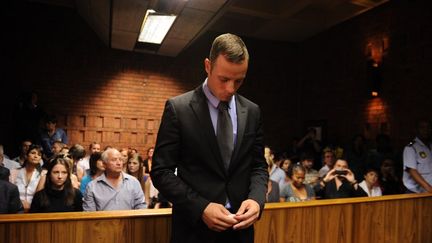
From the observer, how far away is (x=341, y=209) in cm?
190

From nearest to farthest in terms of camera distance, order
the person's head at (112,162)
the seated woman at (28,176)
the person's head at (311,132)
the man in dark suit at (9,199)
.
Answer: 1. the man in dark suit at (9,199)
2. the person's head at (112,162)
3. the seated woman at (28,176)
4. the person's head at (311,132)

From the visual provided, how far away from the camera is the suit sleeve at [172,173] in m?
1.01

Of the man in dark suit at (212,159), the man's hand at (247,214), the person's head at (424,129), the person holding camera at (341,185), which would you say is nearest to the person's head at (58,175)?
the man in dark suit at (212,159)

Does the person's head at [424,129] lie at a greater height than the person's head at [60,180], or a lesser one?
greater

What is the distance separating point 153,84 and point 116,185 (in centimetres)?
445

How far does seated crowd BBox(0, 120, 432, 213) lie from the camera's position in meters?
2.67

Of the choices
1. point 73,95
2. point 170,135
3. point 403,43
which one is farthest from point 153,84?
point 170,135

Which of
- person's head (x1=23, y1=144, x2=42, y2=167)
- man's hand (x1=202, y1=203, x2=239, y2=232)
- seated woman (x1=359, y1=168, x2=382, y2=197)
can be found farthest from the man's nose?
person's head (x1=23, y1=144, x2=42, y2=167)

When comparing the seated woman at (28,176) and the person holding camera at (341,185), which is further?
the seated woman at (28,176)

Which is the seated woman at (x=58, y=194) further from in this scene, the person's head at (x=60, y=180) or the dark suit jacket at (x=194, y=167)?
the dark suit jacket at (x=194, y=167)

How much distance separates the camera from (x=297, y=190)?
11.9 ft

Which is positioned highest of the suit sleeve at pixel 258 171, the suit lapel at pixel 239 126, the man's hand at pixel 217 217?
the suit lapel at pixel 239 126

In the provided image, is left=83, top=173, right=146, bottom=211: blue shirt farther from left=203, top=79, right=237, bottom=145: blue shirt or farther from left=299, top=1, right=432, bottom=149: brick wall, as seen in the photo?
left=299, top=1, right=432, bottom=149: brick wall

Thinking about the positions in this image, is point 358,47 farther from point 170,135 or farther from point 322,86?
point 170,135
